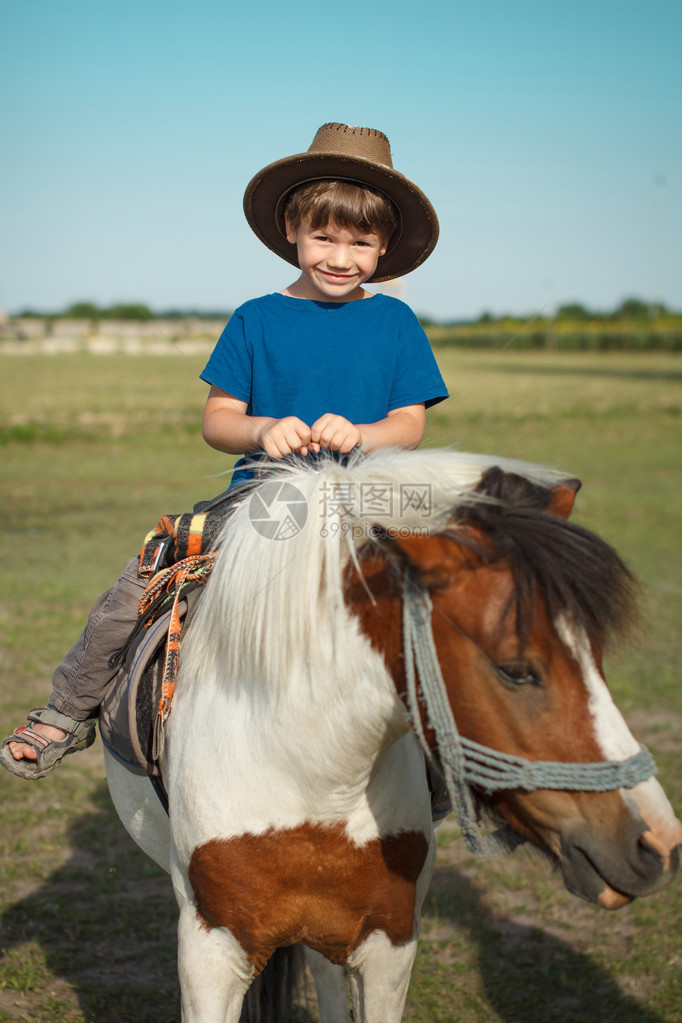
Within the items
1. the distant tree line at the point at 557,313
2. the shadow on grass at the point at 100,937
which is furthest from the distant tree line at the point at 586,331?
the shadow on grass at the point at 100,937

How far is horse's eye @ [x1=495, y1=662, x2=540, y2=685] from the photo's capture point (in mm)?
1400

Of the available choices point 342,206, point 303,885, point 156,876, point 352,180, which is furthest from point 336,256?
point 156,876

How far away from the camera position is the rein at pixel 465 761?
1.37 m

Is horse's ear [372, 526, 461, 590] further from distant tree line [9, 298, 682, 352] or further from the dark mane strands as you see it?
distant tree line [9, 298, 682, 352]

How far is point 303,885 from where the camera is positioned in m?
1.84

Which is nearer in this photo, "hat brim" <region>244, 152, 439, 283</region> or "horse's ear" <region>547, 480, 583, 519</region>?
"horse's ear" <region>547, 480, 583, 519</region>

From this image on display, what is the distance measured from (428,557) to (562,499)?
36 centimetres

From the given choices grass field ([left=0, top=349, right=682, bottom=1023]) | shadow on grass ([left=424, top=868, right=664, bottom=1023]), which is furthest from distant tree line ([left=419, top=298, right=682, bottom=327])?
shadow on grass ([left=424, top=868, right=664, bottom=1023])

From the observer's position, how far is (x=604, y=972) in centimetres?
328

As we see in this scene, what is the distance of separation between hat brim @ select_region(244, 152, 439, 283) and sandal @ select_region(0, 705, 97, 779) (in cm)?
164

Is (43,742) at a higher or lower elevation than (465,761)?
lower

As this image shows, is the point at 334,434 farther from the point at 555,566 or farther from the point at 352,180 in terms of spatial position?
the point at 352,180

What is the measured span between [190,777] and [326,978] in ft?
3.87

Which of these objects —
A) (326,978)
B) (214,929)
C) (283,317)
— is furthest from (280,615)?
(326,978)
